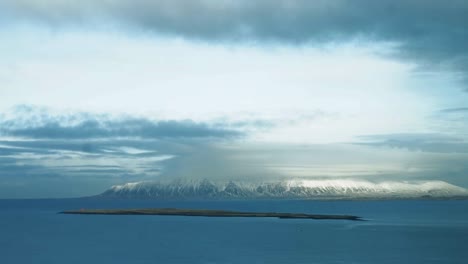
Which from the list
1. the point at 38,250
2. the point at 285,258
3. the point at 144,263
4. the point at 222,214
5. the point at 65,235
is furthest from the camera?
the point at 222,214

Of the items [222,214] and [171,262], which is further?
[222,214]

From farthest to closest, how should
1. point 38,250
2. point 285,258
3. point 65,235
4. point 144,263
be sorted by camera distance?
point 65,235
point 38,250
point 285,258
point 144,263

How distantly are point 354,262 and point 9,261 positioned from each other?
4073 centimetres

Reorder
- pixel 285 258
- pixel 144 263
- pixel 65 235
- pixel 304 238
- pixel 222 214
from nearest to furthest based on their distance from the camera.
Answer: pixel 144 263
pixel 285 258
pixel 304 238
pixel 65 235
pixel 222 214

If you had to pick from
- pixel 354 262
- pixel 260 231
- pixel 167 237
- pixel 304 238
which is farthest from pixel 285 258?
pixel 260 231

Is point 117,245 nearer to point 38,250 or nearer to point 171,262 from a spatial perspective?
point 38,250

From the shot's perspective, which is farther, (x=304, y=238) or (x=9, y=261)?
(x=304, y=238)

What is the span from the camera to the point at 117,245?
80.6 m

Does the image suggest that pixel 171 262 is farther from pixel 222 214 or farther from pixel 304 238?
pixel 222 214

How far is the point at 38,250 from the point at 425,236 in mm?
61943

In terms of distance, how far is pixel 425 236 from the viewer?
92750 millimetres

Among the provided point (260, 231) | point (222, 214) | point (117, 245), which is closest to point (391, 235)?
point (260, 231)

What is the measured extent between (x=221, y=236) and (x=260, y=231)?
12.1 metres

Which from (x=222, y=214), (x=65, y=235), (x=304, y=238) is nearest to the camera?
(x=304, y=238)
